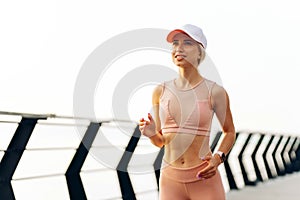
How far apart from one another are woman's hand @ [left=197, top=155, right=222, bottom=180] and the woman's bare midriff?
0.04 metres

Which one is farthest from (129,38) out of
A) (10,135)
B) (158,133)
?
(10,135)

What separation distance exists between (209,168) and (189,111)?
0.78ft

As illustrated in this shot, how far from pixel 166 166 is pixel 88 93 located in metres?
0.44

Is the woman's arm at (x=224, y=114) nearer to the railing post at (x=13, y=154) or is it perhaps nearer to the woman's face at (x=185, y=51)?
the woman's face at (x=185, y=51)

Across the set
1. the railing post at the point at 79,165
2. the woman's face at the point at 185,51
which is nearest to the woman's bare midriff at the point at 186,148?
the woman's face at the point at 185,51

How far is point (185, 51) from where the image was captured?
2166mm

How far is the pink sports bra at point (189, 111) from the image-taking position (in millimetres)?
2133

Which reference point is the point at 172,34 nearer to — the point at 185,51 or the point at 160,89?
the point at 185,51

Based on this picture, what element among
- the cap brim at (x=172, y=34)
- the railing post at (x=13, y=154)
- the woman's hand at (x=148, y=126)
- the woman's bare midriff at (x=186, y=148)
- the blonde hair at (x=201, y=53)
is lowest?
the woman's bare midriff at (x=186, y=148)

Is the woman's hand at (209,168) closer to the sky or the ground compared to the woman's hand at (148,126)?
closer to the ground

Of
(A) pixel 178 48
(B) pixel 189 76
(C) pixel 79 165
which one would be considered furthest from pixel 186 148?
(C) pixel 79 165

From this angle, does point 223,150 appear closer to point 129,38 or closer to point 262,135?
point 129,38

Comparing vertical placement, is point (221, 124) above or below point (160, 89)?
below

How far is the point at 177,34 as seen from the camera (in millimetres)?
2182
